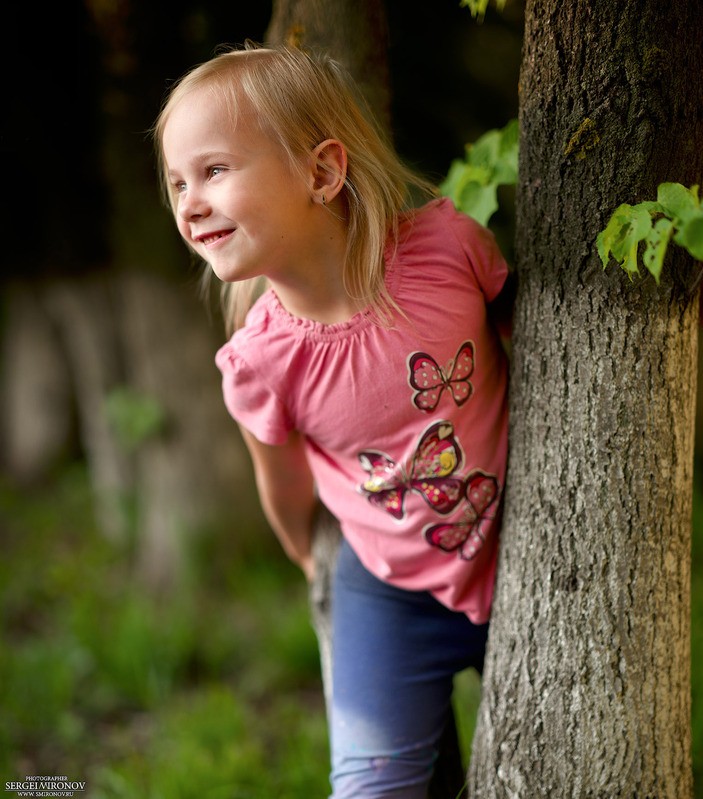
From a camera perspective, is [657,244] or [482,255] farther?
[482,255]

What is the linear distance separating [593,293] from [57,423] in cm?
492

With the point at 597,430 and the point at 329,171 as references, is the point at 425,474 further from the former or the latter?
the point at 329,171

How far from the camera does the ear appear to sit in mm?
1490

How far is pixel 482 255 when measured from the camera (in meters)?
1.56

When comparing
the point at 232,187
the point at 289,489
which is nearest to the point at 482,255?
the point at 232,187

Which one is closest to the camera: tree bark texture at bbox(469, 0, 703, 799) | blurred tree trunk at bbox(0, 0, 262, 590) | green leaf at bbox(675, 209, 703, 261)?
green leaf at bbox(675, 209, 703, 261)

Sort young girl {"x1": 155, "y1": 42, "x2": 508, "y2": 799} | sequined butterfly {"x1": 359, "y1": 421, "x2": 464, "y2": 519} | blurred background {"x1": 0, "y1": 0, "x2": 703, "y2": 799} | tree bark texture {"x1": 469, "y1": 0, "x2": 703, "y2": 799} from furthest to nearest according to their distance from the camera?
blurred background {"x1": 0, "y1": 0, "x2": 703, "y2": 799}
sequined butterfly {"x1": 359, "y1": 421, "x2": 464, "y2": 519}
young girl {"x1": 155, "y1": 42, "x2": 508, "y2": 799}
tree bark texture {"x1": 469, "y1": 0, "x2": 703, "y2": 799}

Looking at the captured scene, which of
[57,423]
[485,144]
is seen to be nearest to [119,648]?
[485,144]

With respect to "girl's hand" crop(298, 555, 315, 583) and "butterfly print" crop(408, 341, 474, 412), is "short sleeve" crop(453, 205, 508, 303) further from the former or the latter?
"girl's hand" crop(298, 555, 315, 583)

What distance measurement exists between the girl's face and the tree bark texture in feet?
1.41

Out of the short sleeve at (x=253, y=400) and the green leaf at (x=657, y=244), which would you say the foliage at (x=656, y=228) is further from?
the short sleeve at (x=253, y=400)

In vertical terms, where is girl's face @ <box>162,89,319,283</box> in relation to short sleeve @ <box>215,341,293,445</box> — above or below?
above

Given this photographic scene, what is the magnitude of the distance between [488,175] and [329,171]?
0.45 meters

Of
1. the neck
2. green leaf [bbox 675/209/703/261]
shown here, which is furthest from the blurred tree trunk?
green leaf [bbox 675/209/703/261]
